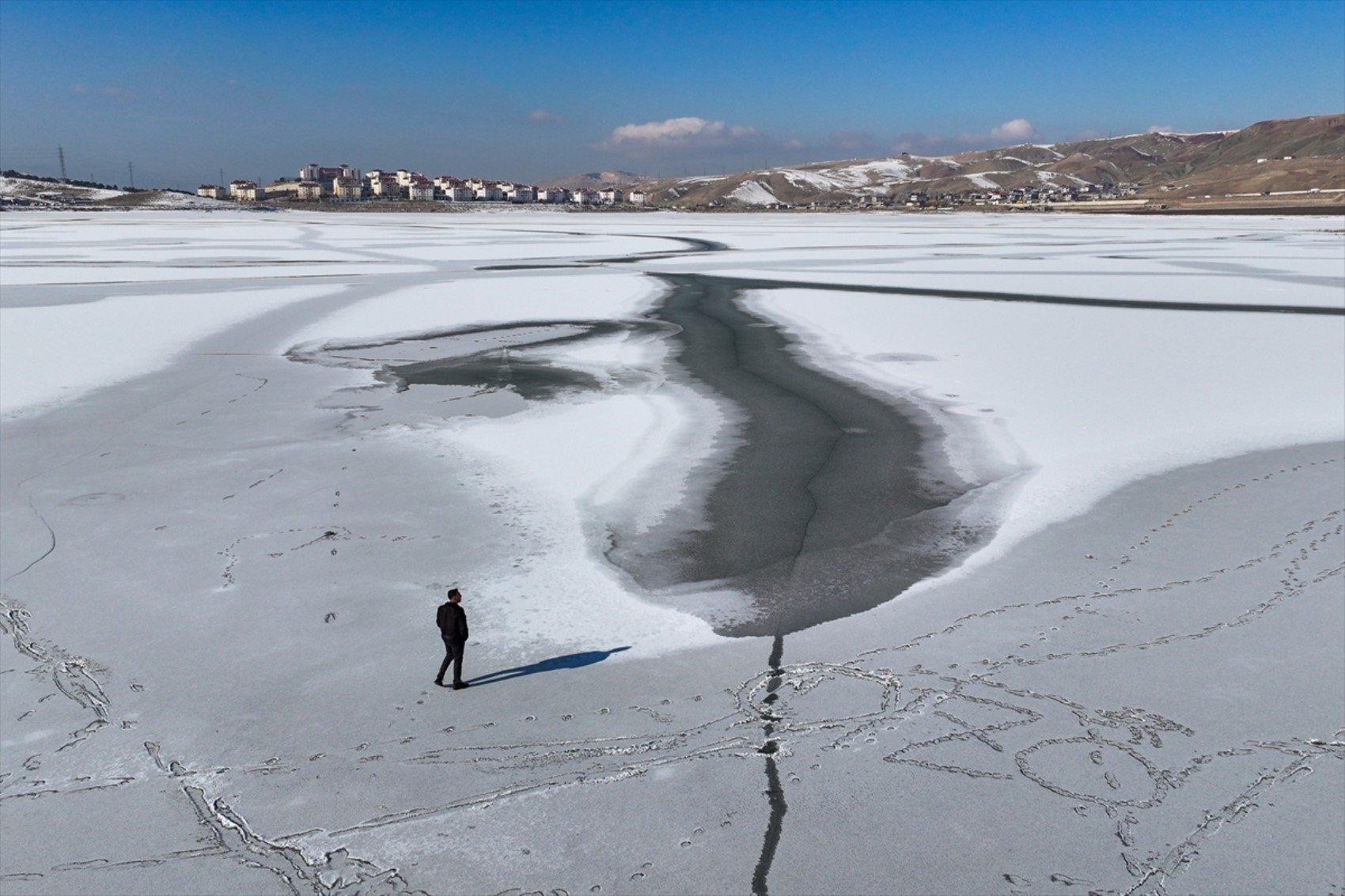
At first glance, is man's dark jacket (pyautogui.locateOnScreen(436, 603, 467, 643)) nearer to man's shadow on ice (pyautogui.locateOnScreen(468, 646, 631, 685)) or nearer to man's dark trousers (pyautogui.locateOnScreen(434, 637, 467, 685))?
man's dark trousers (pyautogui.locateOnScreen(434, 637, 467, 685))

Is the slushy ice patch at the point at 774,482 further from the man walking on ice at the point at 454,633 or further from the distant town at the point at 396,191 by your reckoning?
the distant town at the point at 396,191

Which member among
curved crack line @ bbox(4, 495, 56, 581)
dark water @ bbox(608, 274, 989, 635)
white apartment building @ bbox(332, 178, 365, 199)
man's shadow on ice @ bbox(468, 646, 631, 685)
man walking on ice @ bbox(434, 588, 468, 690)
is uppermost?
white apartment building @ bbox(332, 178, 365, 199)

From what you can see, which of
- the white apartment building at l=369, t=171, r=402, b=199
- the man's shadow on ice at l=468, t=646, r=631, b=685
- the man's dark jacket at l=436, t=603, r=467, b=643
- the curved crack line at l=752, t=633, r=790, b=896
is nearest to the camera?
the curved crack line at l=752, t=633, r=790, b=896

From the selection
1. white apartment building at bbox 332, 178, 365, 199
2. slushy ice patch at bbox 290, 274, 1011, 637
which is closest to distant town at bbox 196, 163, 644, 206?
white apartment building at bbox 332, 178, 365, 199

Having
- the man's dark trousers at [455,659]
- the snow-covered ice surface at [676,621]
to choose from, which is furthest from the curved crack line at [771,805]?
the man's dark trousers at [455,659]

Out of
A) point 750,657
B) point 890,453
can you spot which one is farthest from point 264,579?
point 890,453

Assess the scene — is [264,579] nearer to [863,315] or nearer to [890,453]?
[890,453]

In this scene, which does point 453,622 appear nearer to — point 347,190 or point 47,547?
point 47,547

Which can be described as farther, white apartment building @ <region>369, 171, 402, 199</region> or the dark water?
white apartment building @ <region>369, 171, 402, 199</region>
